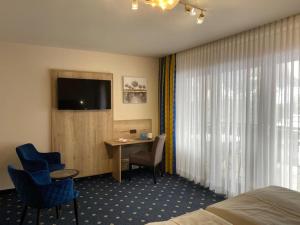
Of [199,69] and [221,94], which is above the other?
[199,69]

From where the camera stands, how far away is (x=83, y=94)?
4238 millimetres

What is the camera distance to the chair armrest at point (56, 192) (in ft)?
7.95

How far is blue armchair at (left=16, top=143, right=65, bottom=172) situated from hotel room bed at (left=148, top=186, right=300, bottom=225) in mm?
2491

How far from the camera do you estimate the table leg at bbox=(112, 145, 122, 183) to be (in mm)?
4277

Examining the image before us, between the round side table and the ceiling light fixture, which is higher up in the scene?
the ceiling light fixture

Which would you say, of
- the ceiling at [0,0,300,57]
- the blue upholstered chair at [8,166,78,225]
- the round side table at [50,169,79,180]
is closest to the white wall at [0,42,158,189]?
the ceiling at [0,0,300,57]

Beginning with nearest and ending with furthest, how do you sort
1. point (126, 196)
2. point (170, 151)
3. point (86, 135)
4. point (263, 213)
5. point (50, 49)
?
point (263, 213) < point (126, 196) < point (50, 49) < point (86, 135) < point (170, 151)

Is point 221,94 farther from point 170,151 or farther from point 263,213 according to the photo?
point 263,213

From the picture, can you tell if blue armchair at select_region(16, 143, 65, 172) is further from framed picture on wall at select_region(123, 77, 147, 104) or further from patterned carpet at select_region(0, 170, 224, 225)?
framed picture on wall at select_region(123, 77, 147, 104)

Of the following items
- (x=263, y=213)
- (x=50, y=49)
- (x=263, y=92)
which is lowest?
(x=263, y=213)

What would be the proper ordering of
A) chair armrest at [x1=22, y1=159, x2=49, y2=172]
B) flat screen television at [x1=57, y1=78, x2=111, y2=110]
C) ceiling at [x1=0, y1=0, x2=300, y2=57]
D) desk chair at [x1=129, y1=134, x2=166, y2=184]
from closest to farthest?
ceiling at [x1=0, y1=0, x2=300, y2=57], chair armrest at [x1=22, y1=159, x2=49, y2=172], flat screen television at [x1=57, y1=78, x2=111, y2=110], desk chair at [x1=129, y1=134, x2=166, y2=184]

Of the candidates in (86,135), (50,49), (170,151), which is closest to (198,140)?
(170,151)

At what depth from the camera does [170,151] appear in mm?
4855

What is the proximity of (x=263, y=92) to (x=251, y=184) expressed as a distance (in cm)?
138
